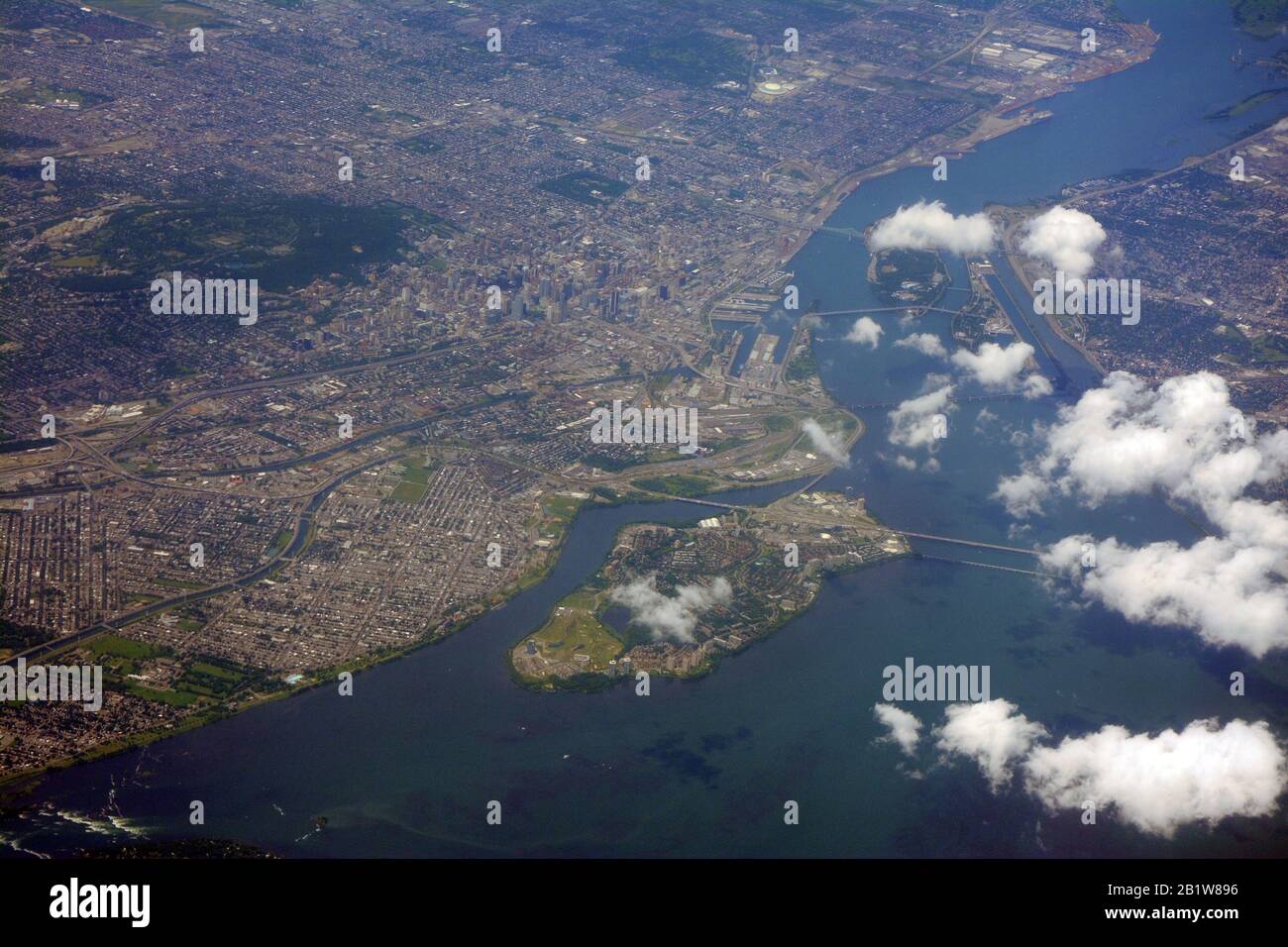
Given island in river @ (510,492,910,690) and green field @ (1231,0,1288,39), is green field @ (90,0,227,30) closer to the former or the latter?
island in river @ (510,492,910,690)

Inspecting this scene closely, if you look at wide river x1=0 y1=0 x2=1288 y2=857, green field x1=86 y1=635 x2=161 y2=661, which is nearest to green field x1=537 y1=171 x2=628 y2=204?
wide river x1=0 y1=0 x2=1288 y2=857

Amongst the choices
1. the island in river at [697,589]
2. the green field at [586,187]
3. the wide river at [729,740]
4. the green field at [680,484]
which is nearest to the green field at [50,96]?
the green field at [586,187]

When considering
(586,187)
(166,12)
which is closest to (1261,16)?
(586,187)

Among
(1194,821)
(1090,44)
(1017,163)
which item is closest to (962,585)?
(1194,821)

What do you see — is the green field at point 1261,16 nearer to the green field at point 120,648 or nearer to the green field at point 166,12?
the green field at point 166,12

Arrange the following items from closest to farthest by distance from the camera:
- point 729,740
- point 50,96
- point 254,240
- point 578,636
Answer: point 729,740 → point 578,636 → point 254,240 → point 50,96

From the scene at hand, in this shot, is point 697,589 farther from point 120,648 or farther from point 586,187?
point 586,187

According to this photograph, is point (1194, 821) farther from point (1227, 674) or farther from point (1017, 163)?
point (1017, 163)

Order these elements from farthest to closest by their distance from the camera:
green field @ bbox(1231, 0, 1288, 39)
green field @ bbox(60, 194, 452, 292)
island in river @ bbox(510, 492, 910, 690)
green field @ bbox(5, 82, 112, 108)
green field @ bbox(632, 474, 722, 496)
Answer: green field @ bbox(1231, 0, 1288, 39) < green field @ bbox(5, 82, 112, 108) < green field @ bbox(60, 194, 452, 292) < green field @ bbox(632, 474, 722, 496) < island in river @ bbox(510, 492, 910, 690)

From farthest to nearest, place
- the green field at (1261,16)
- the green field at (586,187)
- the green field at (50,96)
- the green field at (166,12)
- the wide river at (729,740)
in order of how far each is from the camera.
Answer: the green field at (1261,16), the green field at (166,12), the green field at (50,96), the green field at (586,187), the wide river at (729,740)
